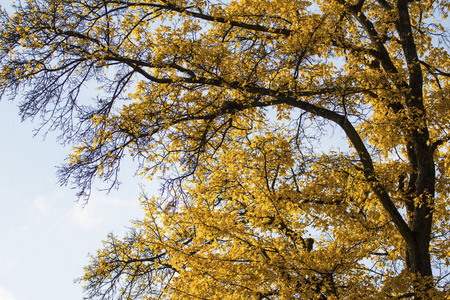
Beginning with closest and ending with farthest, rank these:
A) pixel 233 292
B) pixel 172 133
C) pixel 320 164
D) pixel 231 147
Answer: pixel 233 292, pixel 320 164, pixel 172 133, pixel 231 147

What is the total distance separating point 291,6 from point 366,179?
12.2ft

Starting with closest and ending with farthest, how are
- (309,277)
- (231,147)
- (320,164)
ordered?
(309,277) → (320,164) → (231,147)

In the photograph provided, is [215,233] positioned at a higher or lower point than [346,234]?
lower

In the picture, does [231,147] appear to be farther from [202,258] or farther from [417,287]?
[417,287]

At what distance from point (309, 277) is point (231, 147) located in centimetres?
414

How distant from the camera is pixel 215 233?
24.8ft

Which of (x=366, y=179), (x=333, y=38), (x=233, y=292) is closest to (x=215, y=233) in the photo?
(x=233, y=292)

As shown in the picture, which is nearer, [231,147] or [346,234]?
[346,234]

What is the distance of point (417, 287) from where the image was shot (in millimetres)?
6809

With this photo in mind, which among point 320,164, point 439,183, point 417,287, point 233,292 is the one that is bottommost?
point 233,292

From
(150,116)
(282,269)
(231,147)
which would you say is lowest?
(282,269)

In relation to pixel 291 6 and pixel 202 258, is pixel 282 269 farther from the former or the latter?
pixel 291 6

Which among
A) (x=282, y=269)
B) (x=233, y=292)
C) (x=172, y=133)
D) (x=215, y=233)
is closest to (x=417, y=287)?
(x=282, y=269)

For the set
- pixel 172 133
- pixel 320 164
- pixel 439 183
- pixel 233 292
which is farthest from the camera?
pixel 439 183
